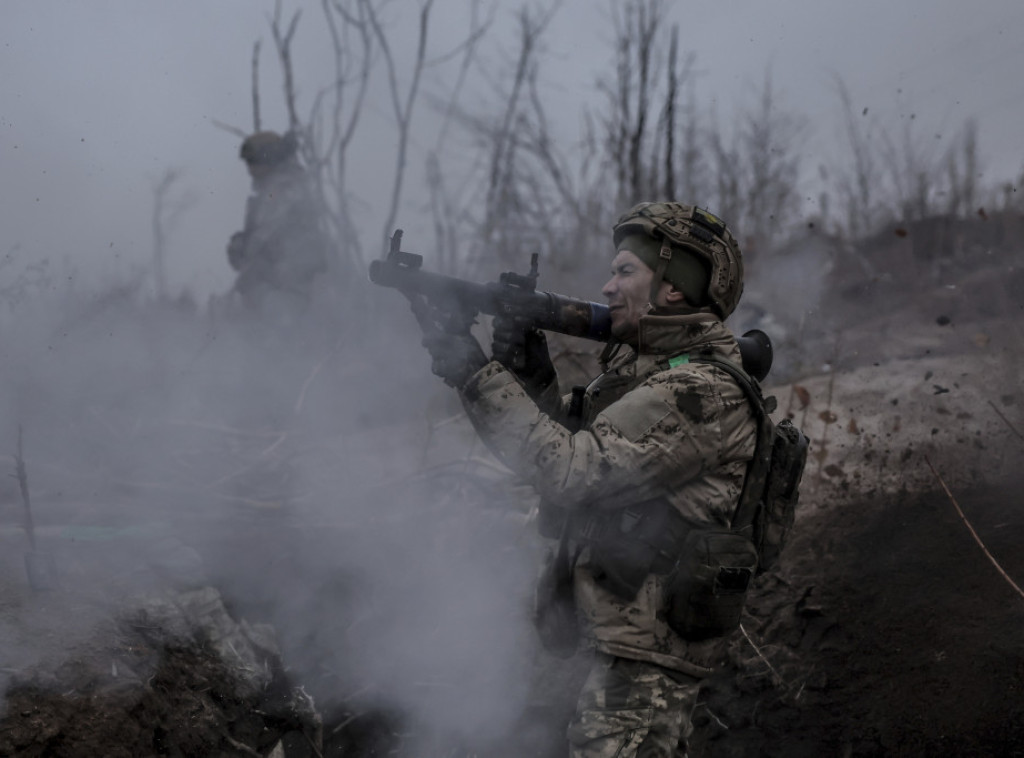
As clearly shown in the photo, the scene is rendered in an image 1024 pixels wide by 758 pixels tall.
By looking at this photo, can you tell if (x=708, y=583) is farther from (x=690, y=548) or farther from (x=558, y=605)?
(x=558, y=605)

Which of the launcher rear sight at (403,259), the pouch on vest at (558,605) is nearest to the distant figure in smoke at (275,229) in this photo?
the launcher rear sight at (403,259)

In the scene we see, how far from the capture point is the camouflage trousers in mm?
2037

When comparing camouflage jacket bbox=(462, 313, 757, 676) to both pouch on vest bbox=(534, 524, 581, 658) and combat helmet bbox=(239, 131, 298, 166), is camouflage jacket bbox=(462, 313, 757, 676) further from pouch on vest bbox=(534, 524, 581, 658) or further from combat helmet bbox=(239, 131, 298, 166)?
combat helmet bbox=(239, 131, 298, 166)

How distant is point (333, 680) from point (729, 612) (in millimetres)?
2014

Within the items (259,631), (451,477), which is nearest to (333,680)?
(259,631)

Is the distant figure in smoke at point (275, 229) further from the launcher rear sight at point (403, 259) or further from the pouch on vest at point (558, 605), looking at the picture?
the pouch on vest at point (558, 605)

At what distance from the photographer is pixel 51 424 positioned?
3.86 metres

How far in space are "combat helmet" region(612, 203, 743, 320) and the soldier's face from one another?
0.03 m

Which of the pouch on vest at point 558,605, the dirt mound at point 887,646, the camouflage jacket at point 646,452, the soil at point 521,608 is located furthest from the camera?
the dirt mound at point 887,646

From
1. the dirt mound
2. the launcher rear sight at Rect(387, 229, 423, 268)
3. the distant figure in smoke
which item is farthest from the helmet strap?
the distant figure in smoke

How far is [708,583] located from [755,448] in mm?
394

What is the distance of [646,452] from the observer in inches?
78.5

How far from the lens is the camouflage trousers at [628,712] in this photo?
204 cm

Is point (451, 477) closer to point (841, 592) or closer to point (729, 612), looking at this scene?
point (841, 592)
